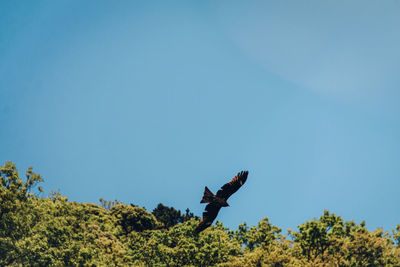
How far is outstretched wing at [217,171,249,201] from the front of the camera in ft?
80.4

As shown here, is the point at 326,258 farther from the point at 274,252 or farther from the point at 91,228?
the point at 91,228

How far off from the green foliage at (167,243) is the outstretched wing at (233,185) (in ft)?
30.9

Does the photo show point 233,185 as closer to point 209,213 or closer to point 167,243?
point 209,213

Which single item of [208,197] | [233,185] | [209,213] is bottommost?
[209,213]

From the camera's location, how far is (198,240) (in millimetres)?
36000

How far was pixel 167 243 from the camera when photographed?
37.7 meters

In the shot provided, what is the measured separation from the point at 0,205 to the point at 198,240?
1782cm

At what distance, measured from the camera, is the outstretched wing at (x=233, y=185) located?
24.5 m

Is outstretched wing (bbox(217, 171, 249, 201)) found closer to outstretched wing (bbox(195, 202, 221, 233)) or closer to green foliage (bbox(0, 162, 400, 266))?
outstretched wing (bbox(195, 202, 221, 233))

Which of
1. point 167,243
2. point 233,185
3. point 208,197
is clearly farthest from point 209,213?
point 167,243

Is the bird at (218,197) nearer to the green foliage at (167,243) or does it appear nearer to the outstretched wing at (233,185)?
the outstretched wing at (233,185)

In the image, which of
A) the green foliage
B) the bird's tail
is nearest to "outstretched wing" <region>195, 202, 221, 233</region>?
the bird's tail

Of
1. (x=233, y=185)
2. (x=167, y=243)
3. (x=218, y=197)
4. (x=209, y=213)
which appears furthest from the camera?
(x=167, y=243)

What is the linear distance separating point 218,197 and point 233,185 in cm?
139
